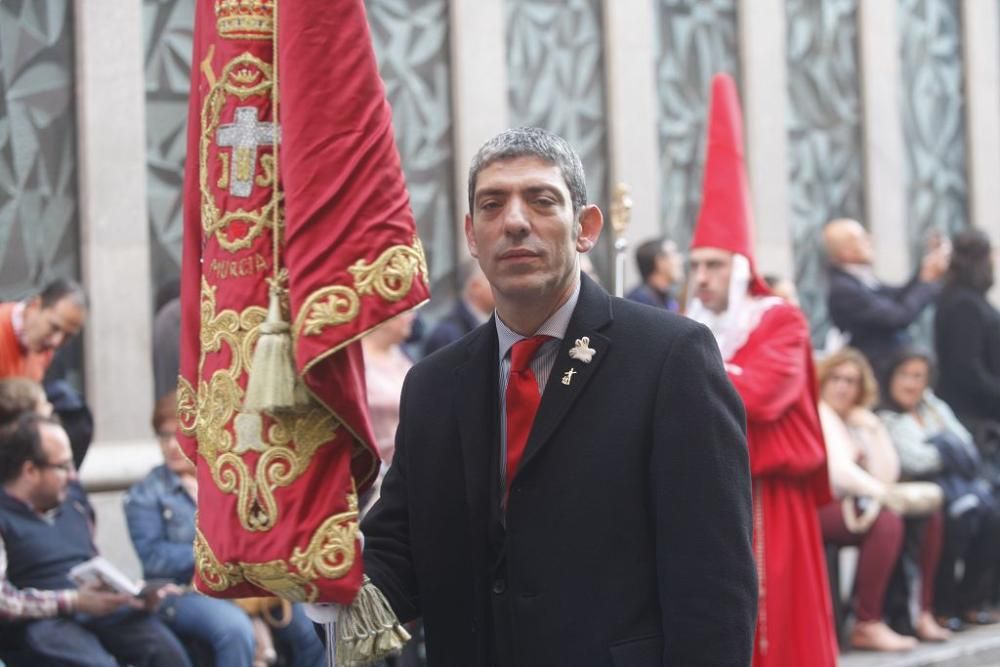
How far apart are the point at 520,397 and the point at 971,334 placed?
8013 millimetres

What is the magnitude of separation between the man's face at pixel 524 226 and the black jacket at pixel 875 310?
24.2ft

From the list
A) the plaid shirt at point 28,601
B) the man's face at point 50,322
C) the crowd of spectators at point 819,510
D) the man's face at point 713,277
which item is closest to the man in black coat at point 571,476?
the crowd of spectators at point 819,510

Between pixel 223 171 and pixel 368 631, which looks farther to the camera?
pixel 223 171

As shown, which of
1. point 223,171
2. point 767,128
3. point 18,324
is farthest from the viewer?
point 767,128

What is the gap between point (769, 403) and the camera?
23.9 ft

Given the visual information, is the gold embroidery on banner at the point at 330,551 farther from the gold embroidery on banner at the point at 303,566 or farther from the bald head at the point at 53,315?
the bald head at the point at 53,315

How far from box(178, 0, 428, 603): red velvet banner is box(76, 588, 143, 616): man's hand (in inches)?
96.0

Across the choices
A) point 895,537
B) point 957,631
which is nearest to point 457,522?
point 895,537

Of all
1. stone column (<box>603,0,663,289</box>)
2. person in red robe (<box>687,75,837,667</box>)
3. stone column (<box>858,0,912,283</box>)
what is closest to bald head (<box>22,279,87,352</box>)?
person in red robe (<box>687,75,837,667</box>)

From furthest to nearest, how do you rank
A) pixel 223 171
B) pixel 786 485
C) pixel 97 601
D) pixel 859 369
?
1. pixel 859 369
2. pixel 786 485
3. pixel 97 601
4. pixel 223 171

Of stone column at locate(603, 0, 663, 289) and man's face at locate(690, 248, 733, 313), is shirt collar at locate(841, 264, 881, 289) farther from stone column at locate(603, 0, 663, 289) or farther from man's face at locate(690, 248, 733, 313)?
man's face at locate(690, 248, 733, 313)

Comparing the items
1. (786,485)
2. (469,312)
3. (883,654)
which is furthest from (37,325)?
(883,654)

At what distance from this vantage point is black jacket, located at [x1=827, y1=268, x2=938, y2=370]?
11.2 metres

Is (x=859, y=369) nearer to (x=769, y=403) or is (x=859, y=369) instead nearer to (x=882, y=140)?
(x=769, y=403)
